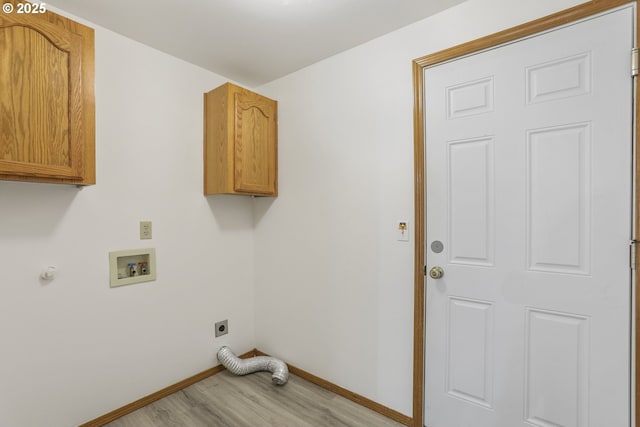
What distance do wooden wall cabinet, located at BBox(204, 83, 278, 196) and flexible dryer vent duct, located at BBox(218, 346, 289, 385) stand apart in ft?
4.22

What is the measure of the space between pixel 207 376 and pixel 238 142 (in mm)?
1807

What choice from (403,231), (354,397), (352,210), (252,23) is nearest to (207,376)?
(354,397)

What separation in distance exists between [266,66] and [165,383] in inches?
95.8

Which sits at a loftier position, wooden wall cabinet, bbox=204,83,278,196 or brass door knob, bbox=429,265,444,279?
wooden wall cabinet, bbox=204,83,278,196

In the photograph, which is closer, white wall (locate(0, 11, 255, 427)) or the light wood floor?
white wall (locate(0, 11, 255, 427))

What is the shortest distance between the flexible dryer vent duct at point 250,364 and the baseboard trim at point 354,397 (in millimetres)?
131

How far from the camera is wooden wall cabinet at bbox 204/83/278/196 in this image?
2.22 m

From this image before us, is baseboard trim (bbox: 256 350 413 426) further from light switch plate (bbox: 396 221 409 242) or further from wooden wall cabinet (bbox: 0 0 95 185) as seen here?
wooden wall cabinet (bbox: 0 0 95 185)


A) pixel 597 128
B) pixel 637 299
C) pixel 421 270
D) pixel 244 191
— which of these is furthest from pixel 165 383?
pixel 597 128

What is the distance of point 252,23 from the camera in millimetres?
1836

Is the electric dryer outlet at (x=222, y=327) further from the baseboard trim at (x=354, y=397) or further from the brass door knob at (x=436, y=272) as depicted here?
the brass door knob at (x=436, y=272)

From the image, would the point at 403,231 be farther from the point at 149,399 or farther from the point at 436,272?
the point at 149,399

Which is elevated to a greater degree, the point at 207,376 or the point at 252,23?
the point at 252,23

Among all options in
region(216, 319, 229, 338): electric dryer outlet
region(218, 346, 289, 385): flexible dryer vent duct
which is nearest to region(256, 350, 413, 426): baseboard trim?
region(218, 346, 289, 385): flexible dryer vent duct
